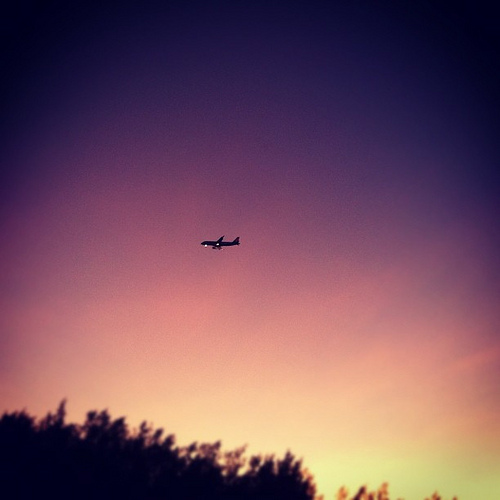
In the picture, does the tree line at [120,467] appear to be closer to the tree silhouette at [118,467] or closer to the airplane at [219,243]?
the tree silhouette at [118,467]

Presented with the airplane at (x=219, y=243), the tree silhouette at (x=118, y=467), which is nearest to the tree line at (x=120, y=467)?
the tree silhouette at (x=118, y=467)

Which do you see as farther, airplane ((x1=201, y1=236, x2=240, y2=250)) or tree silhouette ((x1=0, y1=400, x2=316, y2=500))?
airplane ((x1=201, y1=236, x2=240, y2=250))

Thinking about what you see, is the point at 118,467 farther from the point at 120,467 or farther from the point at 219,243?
the point at 219,243

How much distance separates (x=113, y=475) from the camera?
1491 inches

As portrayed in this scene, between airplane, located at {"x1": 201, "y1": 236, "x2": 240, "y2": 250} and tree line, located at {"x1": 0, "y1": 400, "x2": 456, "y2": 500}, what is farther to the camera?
airplane, located at {"x1": 201, "y1": 236, "x2": 240, "y2": 250}

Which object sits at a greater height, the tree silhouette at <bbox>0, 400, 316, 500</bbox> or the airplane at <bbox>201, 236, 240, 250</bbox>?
the airplane at <bbox>201, 236, 240, 250</bbox>

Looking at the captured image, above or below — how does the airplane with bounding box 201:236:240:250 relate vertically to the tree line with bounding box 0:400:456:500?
above

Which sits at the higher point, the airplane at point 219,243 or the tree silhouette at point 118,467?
the airplane at point 219,243

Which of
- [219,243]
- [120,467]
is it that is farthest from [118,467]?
[219,243]

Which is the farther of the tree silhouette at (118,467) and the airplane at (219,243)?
the airplane at (219,243)

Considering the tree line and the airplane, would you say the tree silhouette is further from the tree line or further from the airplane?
the airplane

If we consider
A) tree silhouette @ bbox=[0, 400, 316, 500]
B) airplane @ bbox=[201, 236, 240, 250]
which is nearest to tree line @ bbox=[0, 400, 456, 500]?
tree silhouette @ bbox=[0, 400, 316, 500]

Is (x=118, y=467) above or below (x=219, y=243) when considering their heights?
below

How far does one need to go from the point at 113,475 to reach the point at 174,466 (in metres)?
6.92
